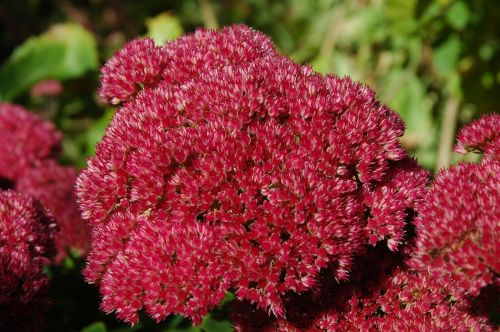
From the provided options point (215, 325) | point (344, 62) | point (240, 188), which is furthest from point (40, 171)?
point (344, 62)

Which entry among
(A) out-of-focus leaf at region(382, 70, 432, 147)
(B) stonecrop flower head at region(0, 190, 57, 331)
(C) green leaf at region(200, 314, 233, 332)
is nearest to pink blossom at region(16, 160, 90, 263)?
(B) stonecrop flower head at region(0, 190, 57, 331)

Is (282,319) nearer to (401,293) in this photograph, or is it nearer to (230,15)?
(401,293)

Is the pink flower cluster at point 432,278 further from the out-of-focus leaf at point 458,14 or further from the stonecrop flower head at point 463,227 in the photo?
the out-of-focus leaf at point 458,14

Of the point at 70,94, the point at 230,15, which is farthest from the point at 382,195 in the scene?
the point at 230,15

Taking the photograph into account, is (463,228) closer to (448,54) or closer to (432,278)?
(432,278)

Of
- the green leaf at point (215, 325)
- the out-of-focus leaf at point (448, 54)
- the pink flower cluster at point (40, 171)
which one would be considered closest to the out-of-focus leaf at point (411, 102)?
the out-of-focus leaf at point (448, 54)
